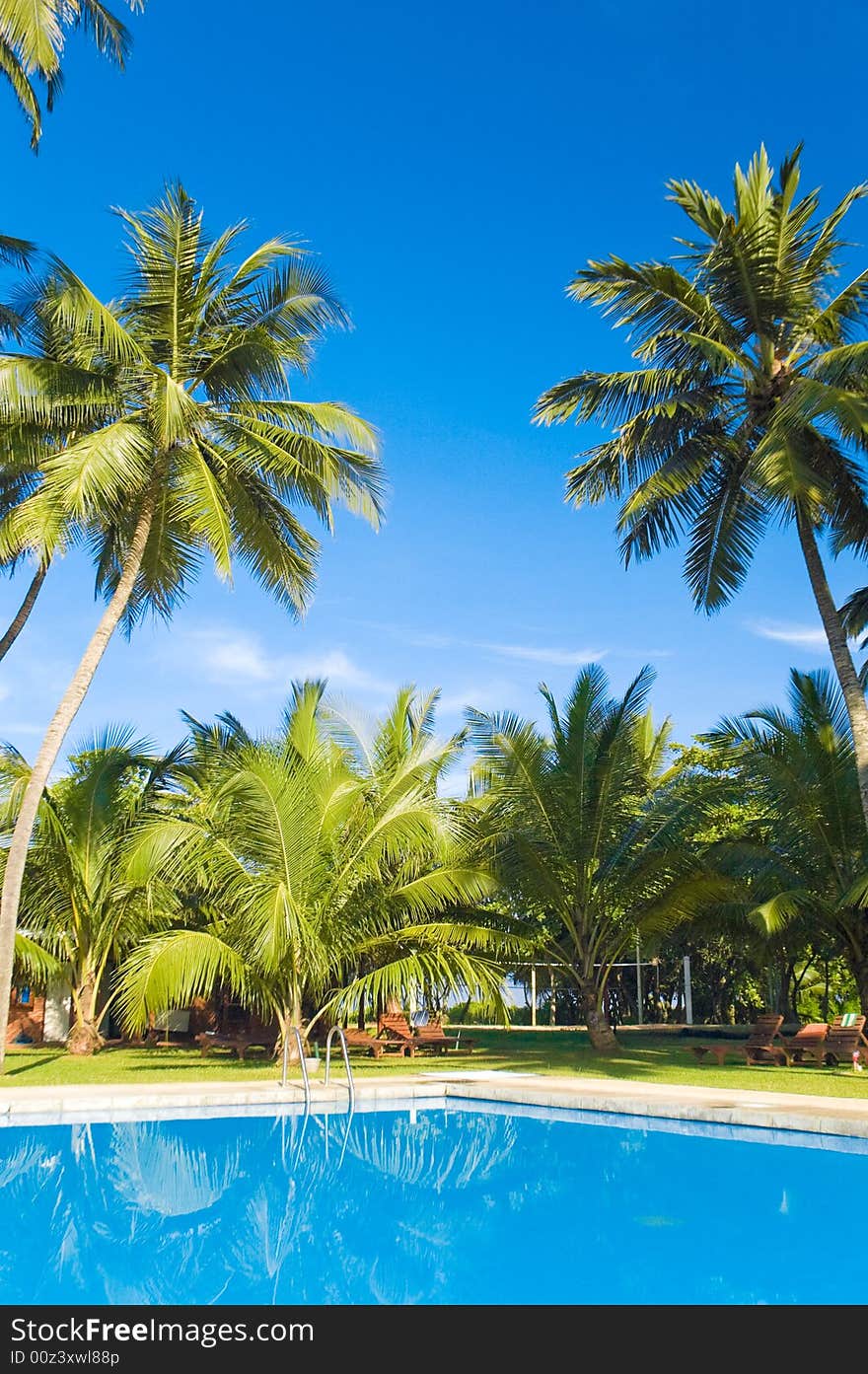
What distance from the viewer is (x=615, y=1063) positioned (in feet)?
51.8

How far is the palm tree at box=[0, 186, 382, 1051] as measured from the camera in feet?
44.4

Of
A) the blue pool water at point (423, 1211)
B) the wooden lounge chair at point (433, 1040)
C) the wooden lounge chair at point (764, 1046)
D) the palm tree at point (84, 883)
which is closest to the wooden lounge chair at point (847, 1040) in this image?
the wooden lounge chair at point (764, 1046)

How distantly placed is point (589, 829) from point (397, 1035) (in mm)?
5336

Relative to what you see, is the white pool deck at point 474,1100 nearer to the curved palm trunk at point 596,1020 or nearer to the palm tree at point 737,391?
the curved palm trunk at point 596,1020

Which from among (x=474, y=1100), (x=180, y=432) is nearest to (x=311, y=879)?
(x=474, y=1100)

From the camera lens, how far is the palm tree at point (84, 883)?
17297 mm

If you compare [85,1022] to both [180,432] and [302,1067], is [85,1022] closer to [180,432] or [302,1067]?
[302,1067]

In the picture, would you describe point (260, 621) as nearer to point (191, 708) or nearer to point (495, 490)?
point (191, 708)

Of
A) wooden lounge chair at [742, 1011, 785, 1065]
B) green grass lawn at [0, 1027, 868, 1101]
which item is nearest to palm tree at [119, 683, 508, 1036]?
green grass lawn at [0, 1027, 868, 1101]

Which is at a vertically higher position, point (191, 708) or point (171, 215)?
point (171, 215)

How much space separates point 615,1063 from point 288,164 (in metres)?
15.3

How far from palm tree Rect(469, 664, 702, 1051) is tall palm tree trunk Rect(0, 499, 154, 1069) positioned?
617 centimetres
